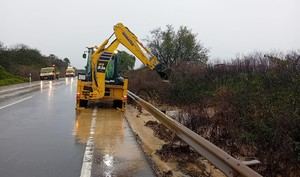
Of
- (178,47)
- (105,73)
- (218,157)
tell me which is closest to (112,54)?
(105,73)

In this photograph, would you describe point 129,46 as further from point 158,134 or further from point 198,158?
point 198,158

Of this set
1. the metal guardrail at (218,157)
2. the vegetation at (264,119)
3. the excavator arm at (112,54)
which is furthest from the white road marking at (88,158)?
the excavator arm at (112,54)

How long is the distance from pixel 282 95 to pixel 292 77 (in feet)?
4.65

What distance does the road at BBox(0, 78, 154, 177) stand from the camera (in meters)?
7.63

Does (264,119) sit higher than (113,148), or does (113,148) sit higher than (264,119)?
(264,119)

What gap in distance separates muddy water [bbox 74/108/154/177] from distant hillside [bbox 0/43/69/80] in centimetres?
5497

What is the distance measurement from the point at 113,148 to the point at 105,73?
928cm

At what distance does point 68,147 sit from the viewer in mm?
9758

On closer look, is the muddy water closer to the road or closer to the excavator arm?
the road

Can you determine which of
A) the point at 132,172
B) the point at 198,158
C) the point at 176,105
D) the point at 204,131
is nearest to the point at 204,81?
the point at 176,105

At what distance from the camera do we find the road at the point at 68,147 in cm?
763

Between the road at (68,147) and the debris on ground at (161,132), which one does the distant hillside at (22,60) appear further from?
the debris on ground at (161,132)

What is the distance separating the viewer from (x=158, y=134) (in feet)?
39.8

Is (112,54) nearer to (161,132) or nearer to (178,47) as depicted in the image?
(161,132)
